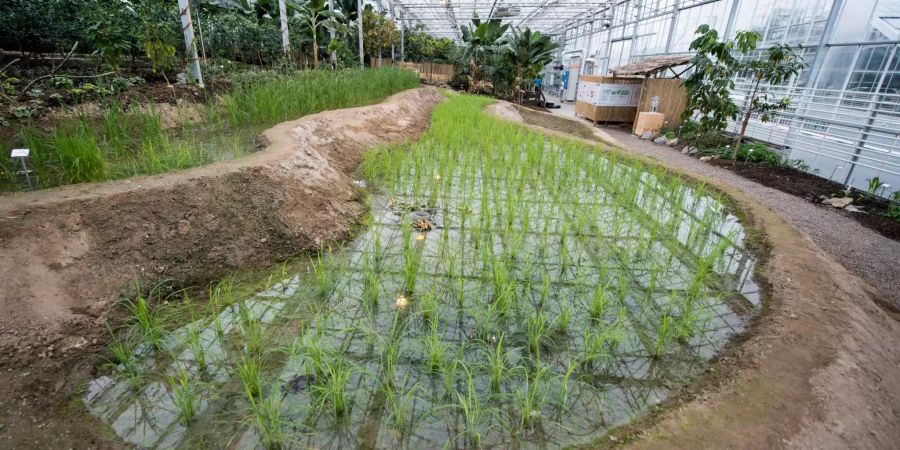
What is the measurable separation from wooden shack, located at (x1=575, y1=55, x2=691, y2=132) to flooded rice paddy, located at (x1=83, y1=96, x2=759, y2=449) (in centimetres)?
789

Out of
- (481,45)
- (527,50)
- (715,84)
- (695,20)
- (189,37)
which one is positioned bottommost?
(715,84)

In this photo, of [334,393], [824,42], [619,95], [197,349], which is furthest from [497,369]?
[619,95]

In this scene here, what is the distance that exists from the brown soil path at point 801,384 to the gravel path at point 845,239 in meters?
0.71

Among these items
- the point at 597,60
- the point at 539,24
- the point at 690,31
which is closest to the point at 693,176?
the point at 690,31

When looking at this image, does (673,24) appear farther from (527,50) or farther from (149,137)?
(149,137)

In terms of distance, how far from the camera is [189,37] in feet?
21.1

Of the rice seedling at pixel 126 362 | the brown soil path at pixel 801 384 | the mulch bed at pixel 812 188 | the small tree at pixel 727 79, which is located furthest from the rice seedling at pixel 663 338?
the small tree at pixel 727 79

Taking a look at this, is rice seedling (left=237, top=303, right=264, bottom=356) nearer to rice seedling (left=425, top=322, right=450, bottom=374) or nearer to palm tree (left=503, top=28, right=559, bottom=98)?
rice seedling (left=425, top=322, right=450, bottom=374)

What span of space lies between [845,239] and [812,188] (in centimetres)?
206

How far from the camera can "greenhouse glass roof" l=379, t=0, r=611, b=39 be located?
1719cm

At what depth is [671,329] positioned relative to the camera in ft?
6.97

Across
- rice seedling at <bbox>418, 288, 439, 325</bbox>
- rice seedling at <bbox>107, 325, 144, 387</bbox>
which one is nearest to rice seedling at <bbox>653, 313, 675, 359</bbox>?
rice seedling at <bbox>418, 288, 439, 325</bbox>

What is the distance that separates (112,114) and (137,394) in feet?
9.19

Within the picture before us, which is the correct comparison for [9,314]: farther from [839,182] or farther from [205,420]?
[839,182]
